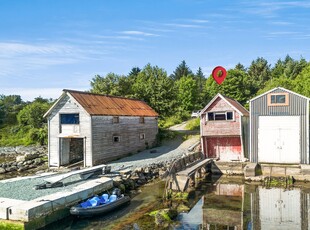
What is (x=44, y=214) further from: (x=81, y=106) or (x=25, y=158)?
(x=25, y=158)

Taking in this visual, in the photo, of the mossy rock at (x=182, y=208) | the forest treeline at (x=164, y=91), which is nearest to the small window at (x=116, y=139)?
the mossy rock at (x=182, y=208)

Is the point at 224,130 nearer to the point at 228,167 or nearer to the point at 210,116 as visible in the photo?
the point at 210,116

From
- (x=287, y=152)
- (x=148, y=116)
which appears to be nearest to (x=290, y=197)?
(x=287, y=152)

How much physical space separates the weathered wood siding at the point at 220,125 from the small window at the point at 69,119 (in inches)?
433

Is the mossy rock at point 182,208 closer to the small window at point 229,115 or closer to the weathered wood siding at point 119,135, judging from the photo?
the weathered wood siding at point 119,135

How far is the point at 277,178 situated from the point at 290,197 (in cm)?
384

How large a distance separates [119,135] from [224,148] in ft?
32.3

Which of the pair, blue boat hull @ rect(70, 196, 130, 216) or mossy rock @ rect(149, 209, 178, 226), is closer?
mossy rock @ rect(149, 209, 178, 226)

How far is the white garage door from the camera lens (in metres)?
25.6

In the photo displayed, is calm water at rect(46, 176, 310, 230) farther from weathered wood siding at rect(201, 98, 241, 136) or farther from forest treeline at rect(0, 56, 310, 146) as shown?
forest treeline at rect(0, 56, 310, 146)

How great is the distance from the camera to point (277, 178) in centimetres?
2380

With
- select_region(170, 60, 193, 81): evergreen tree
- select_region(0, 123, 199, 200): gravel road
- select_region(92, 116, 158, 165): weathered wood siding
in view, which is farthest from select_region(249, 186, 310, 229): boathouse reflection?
select_region(170, 60, 193, 81): evergreen tree

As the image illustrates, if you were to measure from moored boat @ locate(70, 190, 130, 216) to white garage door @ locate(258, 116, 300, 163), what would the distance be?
1327cm

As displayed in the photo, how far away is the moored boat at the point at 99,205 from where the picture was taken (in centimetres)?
1570
